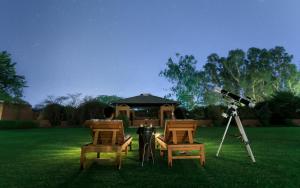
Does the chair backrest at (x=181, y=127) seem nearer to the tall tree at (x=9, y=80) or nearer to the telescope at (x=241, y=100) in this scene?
the telescope at (x=241, y=100)

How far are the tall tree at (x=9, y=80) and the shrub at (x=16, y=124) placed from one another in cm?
575

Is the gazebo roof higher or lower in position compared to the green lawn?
higher

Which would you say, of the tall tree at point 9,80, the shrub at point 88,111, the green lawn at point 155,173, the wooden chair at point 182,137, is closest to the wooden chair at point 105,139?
the green lawn at point 155,173

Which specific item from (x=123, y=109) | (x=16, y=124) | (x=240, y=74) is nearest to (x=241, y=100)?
(x=123, y=109)

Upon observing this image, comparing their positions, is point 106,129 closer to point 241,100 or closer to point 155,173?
point 155,173

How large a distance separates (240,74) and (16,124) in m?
33.7


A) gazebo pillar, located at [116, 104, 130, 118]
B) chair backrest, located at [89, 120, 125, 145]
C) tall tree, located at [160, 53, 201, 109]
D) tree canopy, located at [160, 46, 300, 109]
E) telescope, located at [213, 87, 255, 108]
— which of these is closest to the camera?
chair backrest, located at [89, 120, 125, 145]

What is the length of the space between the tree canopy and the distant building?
62.9ft

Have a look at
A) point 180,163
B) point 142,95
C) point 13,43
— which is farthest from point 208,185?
point 13,43

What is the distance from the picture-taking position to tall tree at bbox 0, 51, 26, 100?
31094 millimetres

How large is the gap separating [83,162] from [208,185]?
8.45 ft

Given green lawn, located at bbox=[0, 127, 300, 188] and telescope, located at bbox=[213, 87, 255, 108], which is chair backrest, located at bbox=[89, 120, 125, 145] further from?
telescope, located at bbox=[213, 87, 255, 108]

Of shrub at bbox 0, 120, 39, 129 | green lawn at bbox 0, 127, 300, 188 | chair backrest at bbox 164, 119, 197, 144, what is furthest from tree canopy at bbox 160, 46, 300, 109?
chair backrest at bbox 164, 119, 197, 144

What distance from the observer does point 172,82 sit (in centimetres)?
4284
